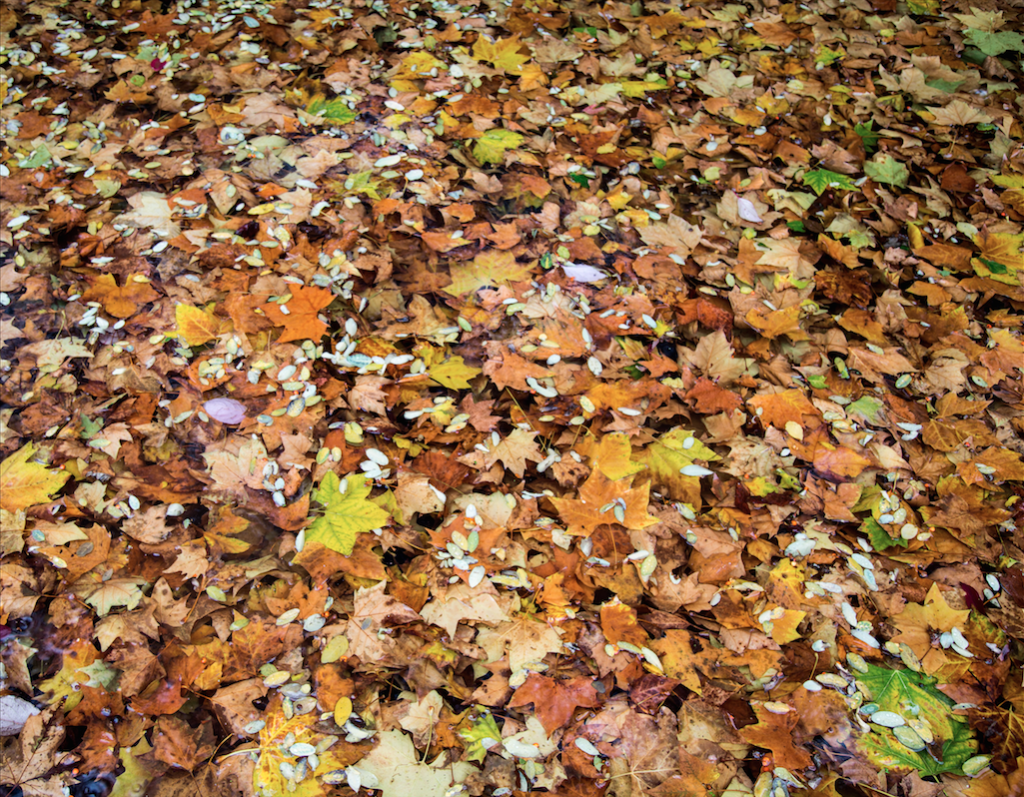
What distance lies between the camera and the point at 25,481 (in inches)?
77.8

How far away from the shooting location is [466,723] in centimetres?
162

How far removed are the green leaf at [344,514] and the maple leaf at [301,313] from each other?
0.58 m

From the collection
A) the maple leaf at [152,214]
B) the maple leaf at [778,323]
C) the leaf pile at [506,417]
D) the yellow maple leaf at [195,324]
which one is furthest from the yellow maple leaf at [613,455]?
the maple leaf at [152,214]

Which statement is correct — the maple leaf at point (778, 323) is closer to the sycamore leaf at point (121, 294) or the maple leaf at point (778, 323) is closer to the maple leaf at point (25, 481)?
the sycamore leaf at point (121, 294)

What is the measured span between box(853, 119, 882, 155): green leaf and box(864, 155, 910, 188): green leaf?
11cm

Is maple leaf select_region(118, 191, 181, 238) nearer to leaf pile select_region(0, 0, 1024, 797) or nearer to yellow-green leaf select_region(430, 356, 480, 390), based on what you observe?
leaf pile select_region(0, 0, 1024, 797)

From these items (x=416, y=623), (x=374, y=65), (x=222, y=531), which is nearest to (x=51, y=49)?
(x=374, y=65)

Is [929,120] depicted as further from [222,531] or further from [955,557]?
[222,531]

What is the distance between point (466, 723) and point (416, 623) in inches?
11.4

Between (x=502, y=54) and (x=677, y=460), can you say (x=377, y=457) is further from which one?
(x=502, y=54)

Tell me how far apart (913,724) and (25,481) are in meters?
2.65

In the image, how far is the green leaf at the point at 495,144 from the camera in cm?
288

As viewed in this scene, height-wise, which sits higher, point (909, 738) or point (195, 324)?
point (195, 324)

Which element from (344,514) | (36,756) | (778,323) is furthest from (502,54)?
(36,756)
